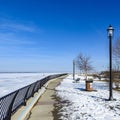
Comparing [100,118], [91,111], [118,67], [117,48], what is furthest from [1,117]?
[117,48]

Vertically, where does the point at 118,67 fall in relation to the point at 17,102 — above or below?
above

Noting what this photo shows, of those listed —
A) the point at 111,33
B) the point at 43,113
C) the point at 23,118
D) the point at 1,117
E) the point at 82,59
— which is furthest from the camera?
the point at 82,59

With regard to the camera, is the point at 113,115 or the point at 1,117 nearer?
the point at 1,117

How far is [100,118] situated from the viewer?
8453mm

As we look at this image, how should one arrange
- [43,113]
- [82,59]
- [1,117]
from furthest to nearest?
[82,59]
[43,113]
[1,117]

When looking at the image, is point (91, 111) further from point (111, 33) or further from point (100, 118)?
point (111, 33)

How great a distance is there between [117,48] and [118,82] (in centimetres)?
477

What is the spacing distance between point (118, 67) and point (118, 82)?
1569mm

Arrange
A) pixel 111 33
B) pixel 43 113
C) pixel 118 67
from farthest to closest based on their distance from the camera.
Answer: pixel 118 67, pixel 111 33, pixel 43 113

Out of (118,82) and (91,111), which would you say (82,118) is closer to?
(91,111)

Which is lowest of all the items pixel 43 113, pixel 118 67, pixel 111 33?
pixel 43 113

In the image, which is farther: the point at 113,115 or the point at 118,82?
the point at 118,82

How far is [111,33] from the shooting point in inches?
537

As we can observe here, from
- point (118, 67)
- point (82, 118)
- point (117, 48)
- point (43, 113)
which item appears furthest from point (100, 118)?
point (117, 48)
